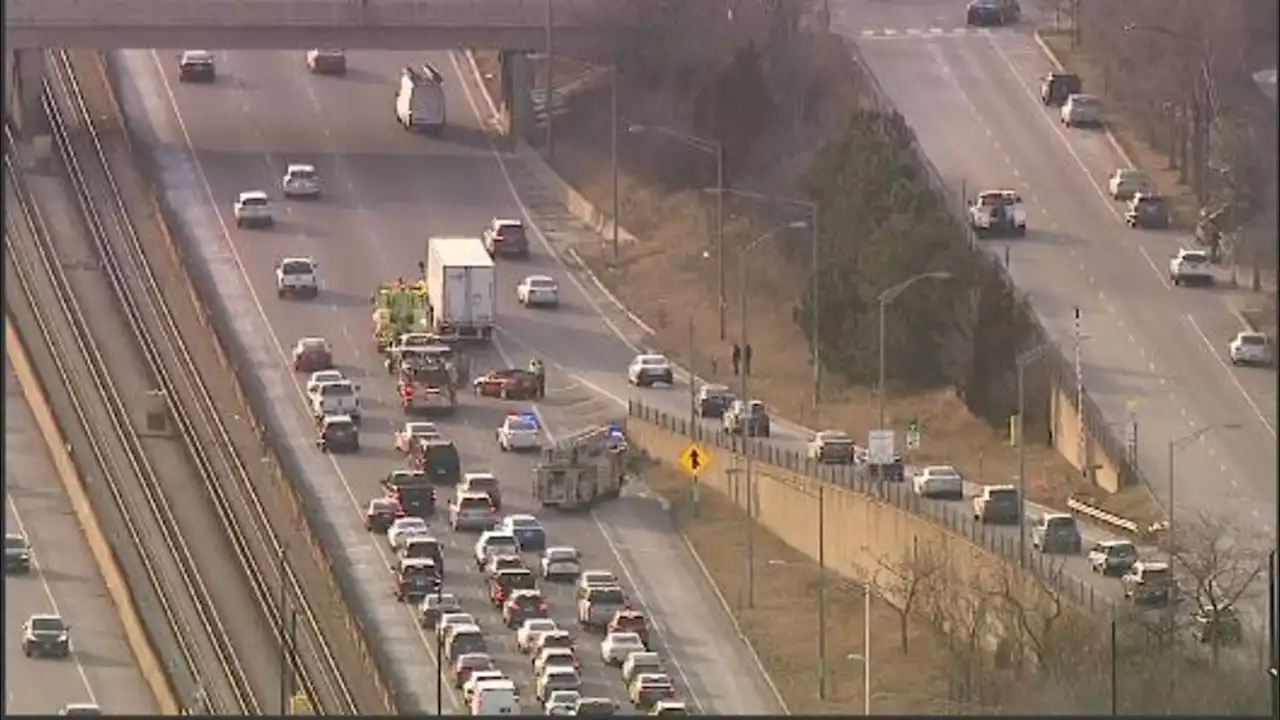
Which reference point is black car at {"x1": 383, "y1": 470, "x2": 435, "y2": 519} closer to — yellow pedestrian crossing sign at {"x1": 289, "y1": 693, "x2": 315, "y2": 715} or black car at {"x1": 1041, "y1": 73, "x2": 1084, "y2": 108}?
yellow pedestrian crossing sign at {"x1": 289, "y1": 693, "x2": 315, "y2": 715}

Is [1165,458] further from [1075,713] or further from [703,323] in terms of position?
[1075,713]

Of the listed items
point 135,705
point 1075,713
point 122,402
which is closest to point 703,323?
point 122,402

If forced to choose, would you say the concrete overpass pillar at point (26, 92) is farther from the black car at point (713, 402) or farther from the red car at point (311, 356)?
the black car at point (713, 402)

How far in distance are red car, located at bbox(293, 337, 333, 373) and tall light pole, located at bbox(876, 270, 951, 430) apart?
983 centimetres

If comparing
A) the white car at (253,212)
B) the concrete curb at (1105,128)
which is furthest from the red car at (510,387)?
the concrete curb at (1105,128)

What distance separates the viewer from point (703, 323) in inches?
3410

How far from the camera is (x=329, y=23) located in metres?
99.5

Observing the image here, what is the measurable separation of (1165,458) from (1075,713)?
4591 cm

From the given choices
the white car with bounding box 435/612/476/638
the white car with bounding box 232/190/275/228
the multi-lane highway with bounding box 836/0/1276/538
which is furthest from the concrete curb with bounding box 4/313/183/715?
the multi-lane highway with bounding box 836/0/1276/538

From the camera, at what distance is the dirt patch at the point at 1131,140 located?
91.5 m

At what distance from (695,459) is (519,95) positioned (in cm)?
2554

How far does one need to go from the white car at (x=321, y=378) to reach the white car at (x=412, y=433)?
195cm

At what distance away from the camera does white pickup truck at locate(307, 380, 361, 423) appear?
3204 inches

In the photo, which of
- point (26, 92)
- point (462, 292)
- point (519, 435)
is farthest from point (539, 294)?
point (26, 92)
